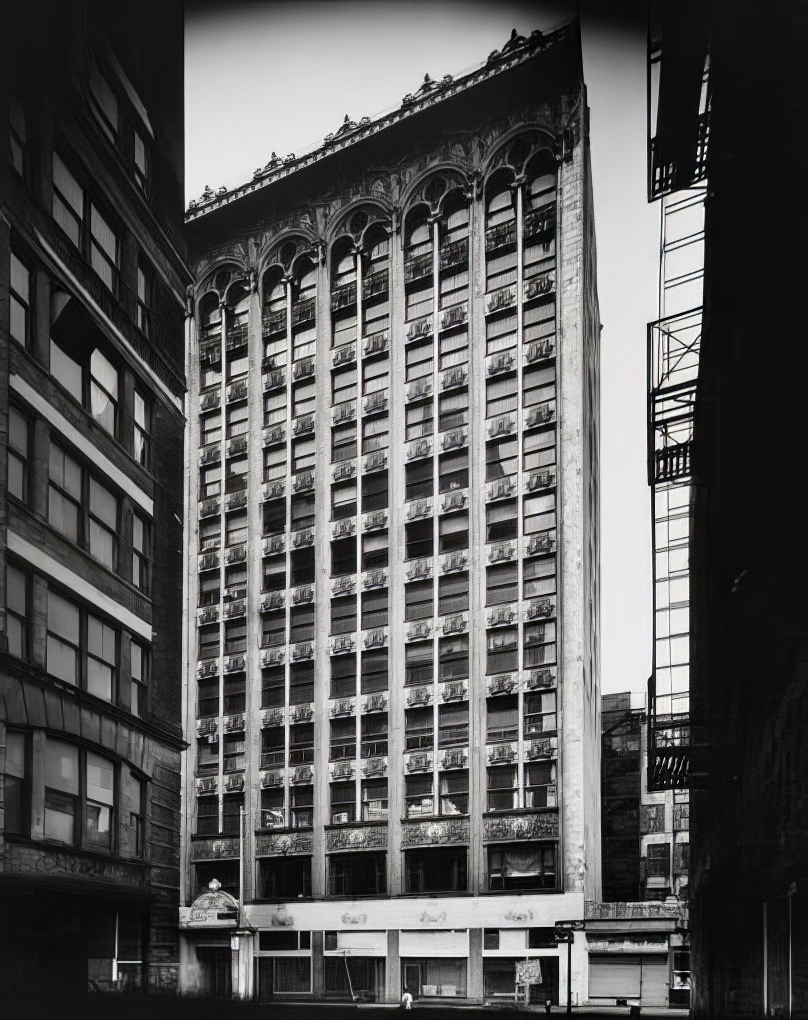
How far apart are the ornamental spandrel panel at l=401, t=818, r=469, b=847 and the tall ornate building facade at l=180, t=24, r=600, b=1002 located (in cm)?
2

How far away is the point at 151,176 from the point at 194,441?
1.88 m

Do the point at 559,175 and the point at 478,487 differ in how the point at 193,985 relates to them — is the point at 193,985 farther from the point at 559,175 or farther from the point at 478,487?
the point at 559,175

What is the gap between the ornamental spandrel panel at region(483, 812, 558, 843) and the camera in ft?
24.8

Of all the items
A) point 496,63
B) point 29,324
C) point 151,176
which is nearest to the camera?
point 29,324

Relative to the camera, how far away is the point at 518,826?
786cm

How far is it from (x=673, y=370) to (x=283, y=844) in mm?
3758

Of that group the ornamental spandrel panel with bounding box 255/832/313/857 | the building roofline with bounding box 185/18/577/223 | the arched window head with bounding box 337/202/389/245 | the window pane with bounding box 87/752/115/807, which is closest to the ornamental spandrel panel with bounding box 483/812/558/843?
the ornamental spandrel panel with bounding box 255/832/313/857

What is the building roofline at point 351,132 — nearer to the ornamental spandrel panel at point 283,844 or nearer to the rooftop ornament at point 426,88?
the rooftop ornament at point 426,88

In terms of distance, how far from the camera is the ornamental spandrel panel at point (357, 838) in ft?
24.8

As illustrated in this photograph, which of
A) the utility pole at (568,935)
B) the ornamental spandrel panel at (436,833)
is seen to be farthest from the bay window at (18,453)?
the utility pole at (568,935)

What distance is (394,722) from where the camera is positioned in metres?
7.91

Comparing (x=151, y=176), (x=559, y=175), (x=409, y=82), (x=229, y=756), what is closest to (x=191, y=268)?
(x=151, y=176)

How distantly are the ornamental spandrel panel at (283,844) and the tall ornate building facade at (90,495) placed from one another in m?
0.75

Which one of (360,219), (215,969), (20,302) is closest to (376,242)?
(360,219)
